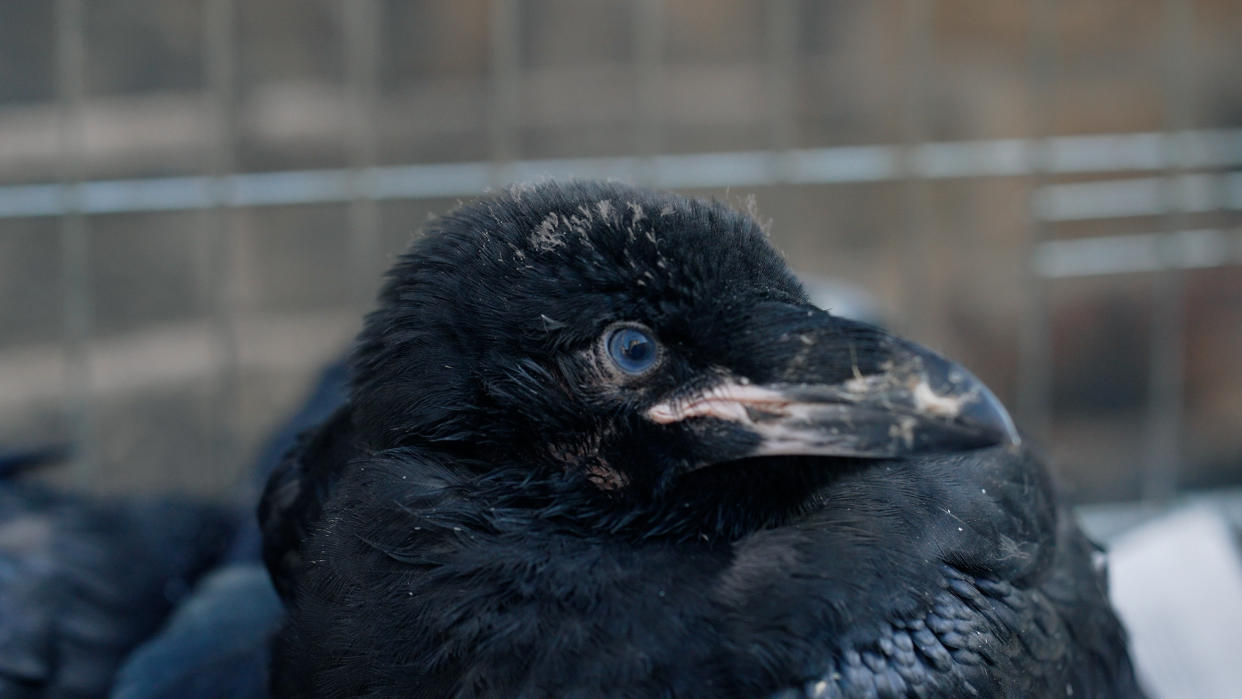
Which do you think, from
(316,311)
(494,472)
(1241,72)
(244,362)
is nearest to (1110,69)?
(1241,72)

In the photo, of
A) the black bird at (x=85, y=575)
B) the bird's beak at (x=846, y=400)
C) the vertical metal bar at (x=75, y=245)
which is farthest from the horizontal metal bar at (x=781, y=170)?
the bird's beak at (x=846, y=400)

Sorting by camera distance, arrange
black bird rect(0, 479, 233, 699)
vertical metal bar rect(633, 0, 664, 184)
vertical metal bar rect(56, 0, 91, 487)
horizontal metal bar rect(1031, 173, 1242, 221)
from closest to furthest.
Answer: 1. black bird rect(0, 479, 233, 699)
2. vertical metal bar rect(56, 0, 91, 487)
3. vertical metal bar rect(633, 0, 664, 184)
4. horizontal metal bar rect(1031, 173, 1242, 221)

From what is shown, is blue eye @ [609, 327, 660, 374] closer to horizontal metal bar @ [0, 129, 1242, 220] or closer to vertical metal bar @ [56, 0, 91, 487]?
horizontal metal bar @ [0, 129, 1242, 220]

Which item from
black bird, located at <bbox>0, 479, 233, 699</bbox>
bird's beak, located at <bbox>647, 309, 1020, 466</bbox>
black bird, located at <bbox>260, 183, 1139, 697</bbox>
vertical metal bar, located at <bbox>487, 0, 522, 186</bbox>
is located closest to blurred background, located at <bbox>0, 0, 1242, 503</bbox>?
vertical metal bar, located at <bbox>487, 0, 522, 186</bbox>

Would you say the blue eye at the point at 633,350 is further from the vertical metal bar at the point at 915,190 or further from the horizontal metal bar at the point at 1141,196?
the horizontal metal bar at the point at 1141,196

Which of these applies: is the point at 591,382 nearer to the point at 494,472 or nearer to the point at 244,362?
the point at 494,472

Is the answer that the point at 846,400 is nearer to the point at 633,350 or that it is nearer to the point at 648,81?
the point at 633,350
